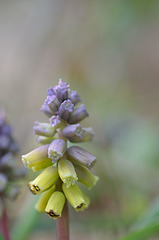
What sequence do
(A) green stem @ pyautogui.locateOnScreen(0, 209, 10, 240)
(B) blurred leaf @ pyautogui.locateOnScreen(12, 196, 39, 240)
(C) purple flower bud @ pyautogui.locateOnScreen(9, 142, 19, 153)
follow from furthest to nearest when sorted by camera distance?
(B) blurred leaf @ pyautogui.locateOnScreen(12, 196, 39, 240), (C) purple flower bud @ pyautogui.locateOnScreen(9, 142, 19, 153), (A) green stem @ pyautogui.locateOnScreen(0, 209, 10, 240)

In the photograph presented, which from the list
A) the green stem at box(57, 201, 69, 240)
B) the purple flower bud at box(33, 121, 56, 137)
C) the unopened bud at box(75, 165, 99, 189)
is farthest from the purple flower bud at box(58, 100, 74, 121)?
the green stem at box(57, 201, 69, 240)

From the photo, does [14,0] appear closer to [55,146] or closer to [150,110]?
[150,110]

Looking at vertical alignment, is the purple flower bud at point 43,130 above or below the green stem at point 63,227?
above

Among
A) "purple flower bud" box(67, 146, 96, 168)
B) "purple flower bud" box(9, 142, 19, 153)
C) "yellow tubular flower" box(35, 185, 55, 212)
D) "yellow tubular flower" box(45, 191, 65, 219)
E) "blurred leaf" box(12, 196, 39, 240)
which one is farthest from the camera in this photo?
"blurred leaf" box(12, 196, 39, 240)

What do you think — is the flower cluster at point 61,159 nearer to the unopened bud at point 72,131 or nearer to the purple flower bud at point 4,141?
the unopened bud at point 72,131

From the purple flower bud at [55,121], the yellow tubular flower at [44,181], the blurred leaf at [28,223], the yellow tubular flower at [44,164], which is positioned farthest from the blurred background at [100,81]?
the purple flower bud at [55,121]

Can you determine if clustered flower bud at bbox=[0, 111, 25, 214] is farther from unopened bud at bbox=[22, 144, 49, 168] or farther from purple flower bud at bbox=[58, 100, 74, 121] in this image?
purple flower bud at bbox=[58, 100, 74, 121]

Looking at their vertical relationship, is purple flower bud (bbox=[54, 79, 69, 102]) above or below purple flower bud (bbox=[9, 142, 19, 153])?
below
